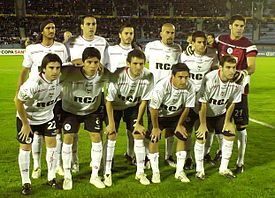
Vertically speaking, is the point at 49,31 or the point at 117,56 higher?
the point at 49,31

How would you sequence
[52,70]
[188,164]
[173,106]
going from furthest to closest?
[188,164]
[173,106]
[52,70]

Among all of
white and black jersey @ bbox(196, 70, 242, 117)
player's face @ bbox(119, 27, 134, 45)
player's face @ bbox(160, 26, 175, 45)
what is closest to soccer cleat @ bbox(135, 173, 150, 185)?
white and black jersey @ bbox(196, 70, 242, 117)

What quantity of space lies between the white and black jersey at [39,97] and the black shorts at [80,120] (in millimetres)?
255

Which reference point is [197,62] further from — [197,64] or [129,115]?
[129,115]

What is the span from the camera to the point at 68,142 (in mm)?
6219

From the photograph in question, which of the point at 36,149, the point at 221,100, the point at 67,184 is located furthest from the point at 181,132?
the point at 36,149

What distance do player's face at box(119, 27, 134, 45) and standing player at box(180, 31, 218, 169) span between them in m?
0.95

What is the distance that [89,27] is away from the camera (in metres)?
6.79

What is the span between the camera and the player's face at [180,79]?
611 cm

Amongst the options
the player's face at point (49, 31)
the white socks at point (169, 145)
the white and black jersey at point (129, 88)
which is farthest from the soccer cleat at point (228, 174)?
the player's face at point (49, 31)

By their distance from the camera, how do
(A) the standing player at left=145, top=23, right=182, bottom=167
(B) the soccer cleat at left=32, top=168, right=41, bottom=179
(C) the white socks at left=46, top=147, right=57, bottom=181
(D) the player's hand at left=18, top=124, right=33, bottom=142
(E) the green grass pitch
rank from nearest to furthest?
1. (D) the player's hand at left=18, top=124, right=33, bottom=142
2. (E) the green grass pitch
3. (C) the white socks at left=46, top=147, right=57, bottom=181
4. (B) the soccer cleat at left=32, top=168, right=41, bottom=179
5. (A) the standing player at left=145, top=23, right=182, bottom=167

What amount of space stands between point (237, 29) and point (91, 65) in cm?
241

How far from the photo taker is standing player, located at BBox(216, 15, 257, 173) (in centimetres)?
689

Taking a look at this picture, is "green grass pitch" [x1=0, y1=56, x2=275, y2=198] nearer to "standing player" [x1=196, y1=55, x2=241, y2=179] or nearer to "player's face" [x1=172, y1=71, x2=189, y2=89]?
"standing player" [x1=196, y1=55, x2=241, y2=179]
